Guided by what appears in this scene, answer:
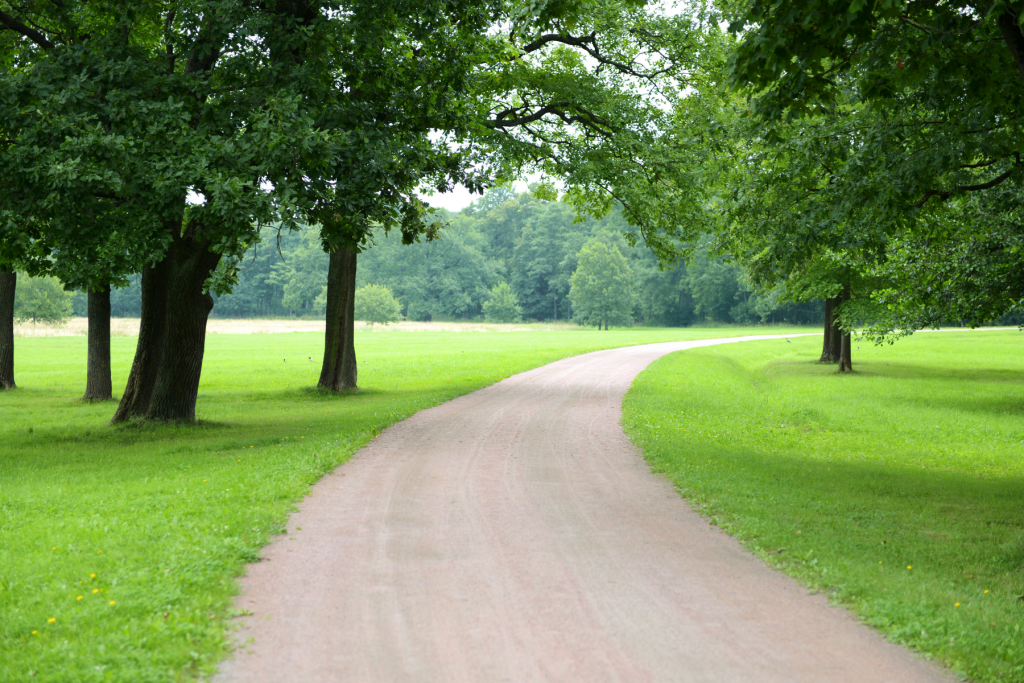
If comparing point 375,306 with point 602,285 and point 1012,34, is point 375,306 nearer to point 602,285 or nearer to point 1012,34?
point 602,285

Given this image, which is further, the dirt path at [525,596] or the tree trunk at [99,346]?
the tree trunk at [99,346]

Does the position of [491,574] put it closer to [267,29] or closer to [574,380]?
[267,29]

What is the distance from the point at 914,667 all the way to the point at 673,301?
3987 inches

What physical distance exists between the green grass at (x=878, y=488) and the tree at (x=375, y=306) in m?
57.4

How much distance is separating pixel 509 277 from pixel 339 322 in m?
97.2

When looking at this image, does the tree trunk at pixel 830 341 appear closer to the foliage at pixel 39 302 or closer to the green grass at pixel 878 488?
the green grass at pixel 878 488

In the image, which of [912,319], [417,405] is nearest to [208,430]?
[417,405]

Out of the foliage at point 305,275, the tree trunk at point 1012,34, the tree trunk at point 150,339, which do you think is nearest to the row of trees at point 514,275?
the foliage at point 305,275

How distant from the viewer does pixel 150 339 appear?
49.1 ft

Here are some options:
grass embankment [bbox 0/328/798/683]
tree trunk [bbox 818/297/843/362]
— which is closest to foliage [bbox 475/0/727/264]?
grass embankment [bbox 0/328/798/683]

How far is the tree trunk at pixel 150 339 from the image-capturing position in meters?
14.8

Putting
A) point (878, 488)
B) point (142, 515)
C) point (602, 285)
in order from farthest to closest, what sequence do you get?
point (602, 285), point (878, 488), point (142, 515)

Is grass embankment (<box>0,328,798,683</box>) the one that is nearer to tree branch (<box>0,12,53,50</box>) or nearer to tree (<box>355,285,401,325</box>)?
tree branch (<box>0,12,53,50</box>)

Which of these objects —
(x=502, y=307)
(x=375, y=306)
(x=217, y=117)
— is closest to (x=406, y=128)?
(x=217, y=117)
